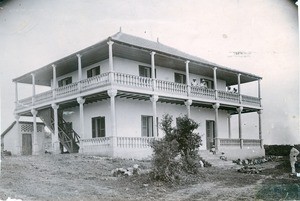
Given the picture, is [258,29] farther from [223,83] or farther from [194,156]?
[223,83]

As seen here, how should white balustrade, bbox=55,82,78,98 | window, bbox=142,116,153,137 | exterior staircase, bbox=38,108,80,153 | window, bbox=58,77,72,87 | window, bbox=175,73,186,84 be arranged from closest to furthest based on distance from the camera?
1. white balustrade, bbox=55,82,78,98
2. window, bbox=142,116,153,137
3. exterior staircase, bbox=38,108,80,153
4. window, bbox=58,77,72,87
5. window, bbox=175,73,186,84

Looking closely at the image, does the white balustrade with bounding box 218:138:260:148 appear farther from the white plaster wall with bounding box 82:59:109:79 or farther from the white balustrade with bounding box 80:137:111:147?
the white plaster wall with bounding box 82:59:109:79

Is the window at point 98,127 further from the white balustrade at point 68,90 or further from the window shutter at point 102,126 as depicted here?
the white balustrade at point 68,90

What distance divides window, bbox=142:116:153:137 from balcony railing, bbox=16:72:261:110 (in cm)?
236

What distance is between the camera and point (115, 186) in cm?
1052

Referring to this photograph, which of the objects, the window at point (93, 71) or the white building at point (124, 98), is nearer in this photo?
the white building at point (124, 98)

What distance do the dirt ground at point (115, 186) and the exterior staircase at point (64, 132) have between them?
25.8ft

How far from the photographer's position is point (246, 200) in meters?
9.31

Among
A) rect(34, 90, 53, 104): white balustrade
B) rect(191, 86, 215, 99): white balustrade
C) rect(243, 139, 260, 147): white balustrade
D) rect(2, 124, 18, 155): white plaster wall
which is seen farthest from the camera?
rect(2, 124, 18, 155): white plaster wall

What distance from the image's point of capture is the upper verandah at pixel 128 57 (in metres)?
17.9

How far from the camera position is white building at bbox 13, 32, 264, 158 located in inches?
693

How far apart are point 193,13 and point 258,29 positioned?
2.72 m

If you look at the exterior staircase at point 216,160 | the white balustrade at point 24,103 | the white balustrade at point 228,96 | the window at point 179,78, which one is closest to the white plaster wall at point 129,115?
the window at point 179,78

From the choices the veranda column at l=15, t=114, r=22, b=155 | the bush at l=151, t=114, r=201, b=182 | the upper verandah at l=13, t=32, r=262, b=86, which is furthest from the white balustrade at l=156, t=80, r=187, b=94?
the veranda column at l=15, t=114, r=22, b=155
